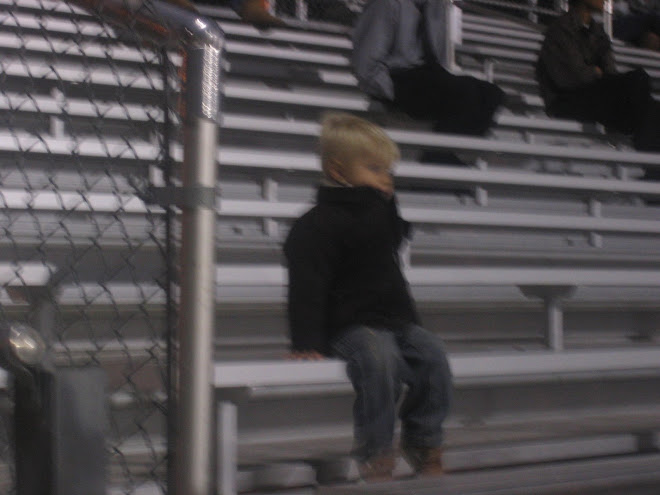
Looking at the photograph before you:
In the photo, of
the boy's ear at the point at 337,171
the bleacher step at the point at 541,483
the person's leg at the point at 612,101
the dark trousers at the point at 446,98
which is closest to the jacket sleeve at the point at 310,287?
the boy's ear at the point at 337,171

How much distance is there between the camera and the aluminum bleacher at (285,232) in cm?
211

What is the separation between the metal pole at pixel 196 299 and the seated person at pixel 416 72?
9.29 feet

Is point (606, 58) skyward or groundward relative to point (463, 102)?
skyward

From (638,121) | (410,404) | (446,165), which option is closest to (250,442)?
(410,404)

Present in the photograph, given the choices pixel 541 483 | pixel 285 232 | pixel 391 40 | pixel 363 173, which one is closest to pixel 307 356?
pixel 363 173

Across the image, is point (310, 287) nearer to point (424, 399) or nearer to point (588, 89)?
point (424, 399)

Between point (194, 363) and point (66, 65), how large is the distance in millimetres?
2963

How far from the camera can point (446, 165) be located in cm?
416

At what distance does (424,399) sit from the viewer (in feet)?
7.39

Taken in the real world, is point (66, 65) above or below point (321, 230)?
above

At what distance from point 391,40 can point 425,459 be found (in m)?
2.49

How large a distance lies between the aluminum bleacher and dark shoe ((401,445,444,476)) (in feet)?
0.51

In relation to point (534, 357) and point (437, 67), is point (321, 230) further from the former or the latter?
point (437, 67)

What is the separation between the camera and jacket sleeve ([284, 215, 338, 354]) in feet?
7.28
